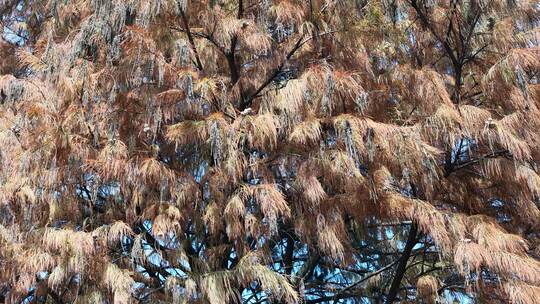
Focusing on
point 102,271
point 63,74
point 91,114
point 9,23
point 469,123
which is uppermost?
point 9,23

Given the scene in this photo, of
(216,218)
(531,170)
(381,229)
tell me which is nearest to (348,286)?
(381,229)

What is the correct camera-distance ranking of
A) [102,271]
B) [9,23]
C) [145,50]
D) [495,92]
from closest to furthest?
[102,271] < [145,50] < [495,92] < [9,23]

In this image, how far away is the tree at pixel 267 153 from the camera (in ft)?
11.5

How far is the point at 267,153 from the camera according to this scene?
384cm

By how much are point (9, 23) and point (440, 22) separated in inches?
138

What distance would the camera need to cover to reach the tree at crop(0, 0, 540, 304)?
3.49 metres

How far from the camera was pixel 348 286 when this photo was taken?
413 centimetres

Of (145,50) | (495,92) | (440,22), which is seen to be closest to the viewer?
(145,50)

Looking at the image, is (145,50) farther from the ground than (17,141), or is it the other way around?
(145,50)

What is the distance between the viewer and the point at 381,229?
14.2 ft

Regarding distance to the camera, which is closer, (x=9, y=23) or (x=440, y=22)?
(x=440, y=22)

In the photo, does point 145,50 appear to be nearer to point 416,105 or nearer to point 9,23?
point 416,105

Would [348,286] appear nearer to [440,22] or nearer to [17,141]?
[440,22]

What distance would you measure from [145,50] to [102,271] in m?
1.22
